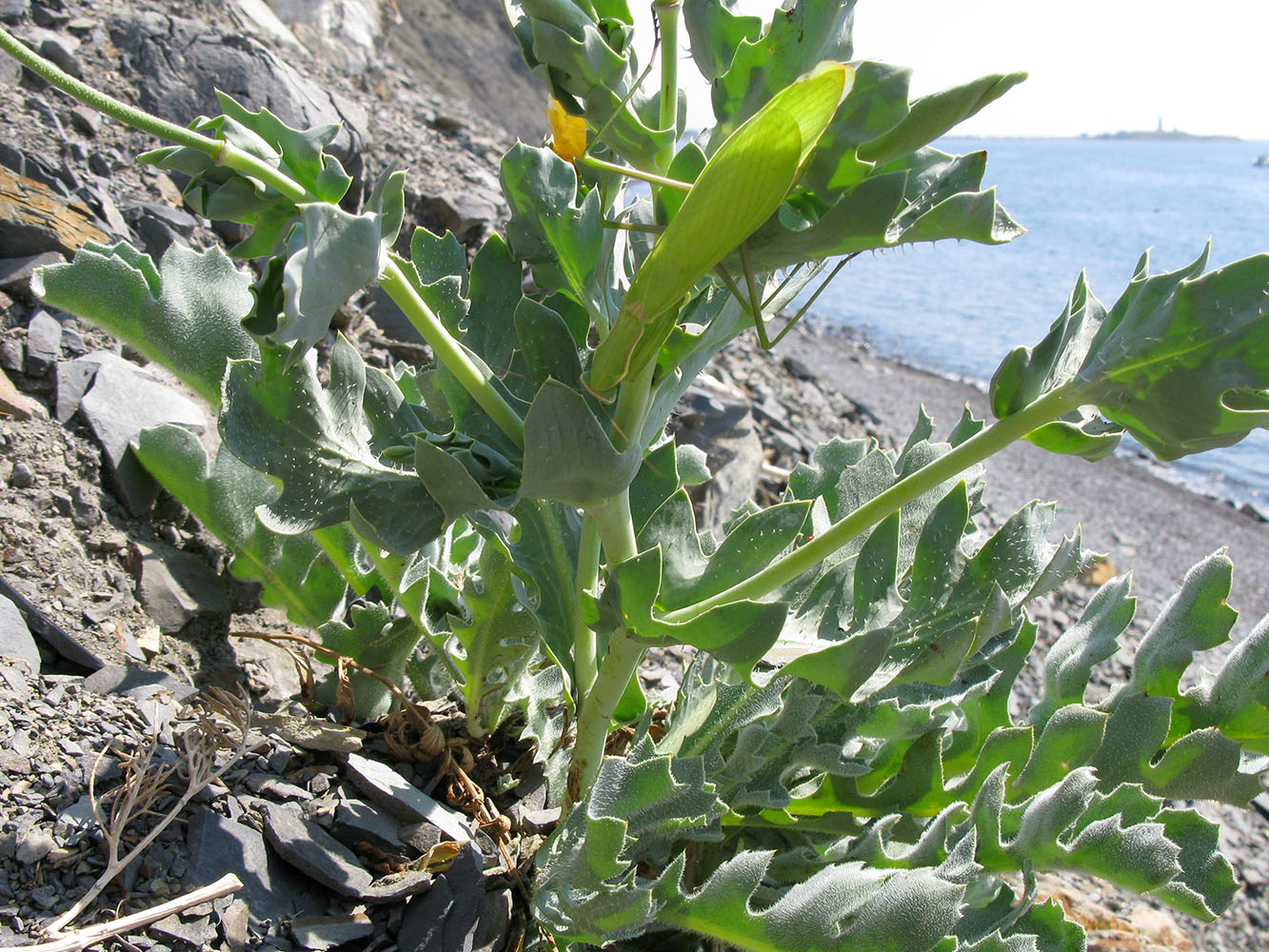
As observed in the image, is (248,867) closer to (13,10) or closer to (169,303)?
(169,303)

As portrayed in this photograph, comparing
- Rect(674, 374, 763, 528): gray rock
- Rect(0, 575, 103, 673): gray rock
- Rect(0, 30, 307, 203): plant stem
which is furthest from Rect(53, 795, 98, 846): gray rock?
Rect(674, 374, 763, 528): gray rock

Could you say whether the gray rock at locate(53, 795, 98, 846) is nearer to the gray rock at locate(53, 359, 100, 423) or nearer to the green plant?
the green plant

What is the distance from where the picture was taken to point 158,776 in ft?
4.31

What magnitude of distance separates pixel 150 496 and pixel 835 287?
16239 millimetres

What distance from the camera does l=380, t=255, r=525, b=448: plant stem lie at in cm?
108

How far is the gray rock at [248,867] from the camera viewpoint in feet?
4.36

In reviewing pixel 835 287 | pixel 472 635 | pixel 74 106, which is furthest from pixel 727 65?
pixel 835 287

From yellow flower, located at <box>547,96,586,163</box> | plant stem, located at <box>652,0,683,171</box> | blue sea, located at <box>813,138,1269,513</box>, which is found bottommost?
blue sea, located at <box>813,138,1269,513</box>

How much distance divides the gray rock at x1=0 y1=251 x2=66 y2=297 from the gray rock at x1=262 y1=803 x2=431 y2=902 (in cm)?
141

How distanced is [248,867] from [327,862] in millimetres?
113

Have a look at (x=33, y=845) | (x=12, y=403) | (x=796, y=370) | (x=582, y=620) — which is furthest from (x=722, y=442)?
(x=796, y=370)

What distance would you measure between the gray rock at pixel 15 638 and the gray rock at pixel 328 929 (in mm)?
609

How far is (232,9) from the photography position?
4.61 m

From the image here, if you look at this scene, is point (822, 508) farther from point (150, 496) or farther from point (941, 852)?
point (150, 496)
